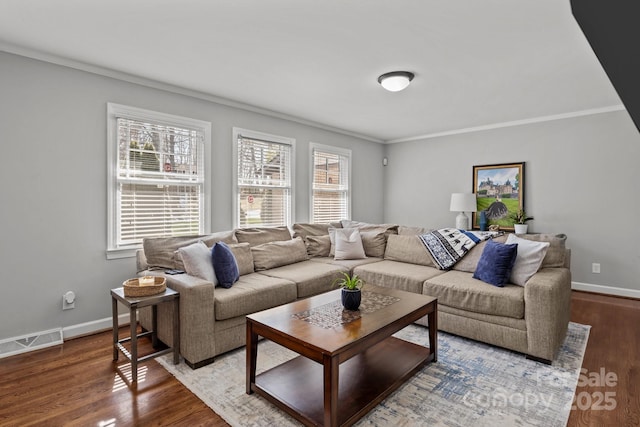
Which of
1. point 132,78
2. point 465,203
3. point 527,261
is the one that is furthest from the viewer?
point 465,203

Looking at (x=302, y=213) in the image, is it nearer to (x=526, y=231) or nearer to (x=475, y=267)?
(x=475, y=267)

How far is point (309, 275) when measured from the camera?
349cm

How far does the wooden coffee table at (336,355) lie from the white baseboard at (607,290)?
10.7 ft

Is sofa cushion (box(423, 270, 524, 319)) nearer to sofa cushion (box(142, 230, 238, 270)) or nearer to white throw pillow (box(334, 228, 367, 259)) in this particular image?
white throw pillow (box(334, 228, 367, 259))

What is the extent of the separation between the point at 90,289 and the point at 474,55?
392cm

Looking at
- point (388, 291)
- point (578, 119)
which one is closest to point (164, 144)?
point (388, 291)

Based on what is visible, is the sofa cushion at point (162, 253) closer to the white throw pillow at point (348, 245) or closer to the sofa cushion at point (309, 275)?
the sofa cushion at point (309, 275)

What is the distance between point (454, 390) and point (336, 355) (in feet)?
3.25

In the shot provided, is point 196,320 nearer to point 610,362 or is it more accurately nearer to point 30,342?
point 30,342

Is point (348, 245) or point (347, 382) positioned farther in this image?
point (348, 245)

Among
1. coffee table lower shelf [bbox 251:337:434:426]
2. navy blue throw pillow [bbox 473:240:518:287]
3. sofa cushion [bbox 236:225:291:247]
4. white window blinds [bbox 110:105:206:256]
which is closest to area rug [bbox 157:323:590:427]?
coffee table lower shelf [bbox 251:337:434:426]

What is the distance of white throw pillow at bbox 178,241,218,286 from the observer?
286 centimetres

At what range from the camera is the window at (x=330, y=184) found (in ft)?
17.3

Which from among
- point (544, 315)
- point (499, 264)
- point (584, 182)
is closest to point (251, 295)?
point (499, 264)
